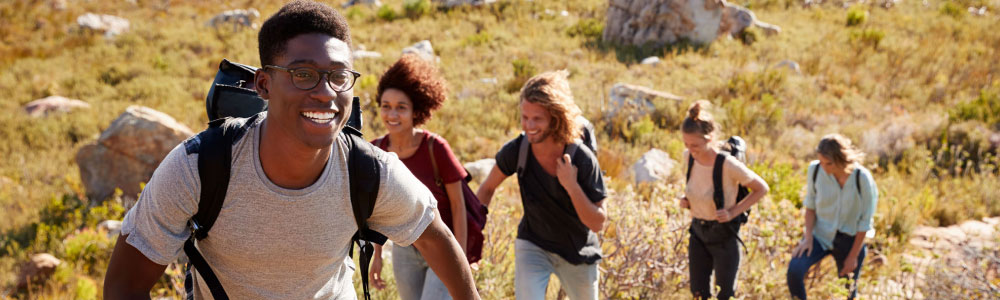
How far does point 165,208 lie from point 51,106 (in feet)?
43.3

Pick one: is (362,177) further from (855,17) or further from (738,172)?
(855,17)

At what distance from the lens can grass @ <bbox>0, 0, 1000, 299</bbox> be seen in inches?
215

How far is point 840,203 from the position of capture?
455cm

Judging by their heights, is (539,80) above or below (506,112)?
above

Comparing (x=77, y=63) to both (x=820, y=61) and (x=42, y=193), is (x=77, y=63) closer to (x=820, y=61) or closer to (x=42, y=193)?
(x=42, y=193)

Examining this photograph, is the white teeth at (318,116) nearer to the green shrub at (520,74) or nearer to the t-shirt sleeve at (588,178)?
the t-shirt sleeve at (588,178)

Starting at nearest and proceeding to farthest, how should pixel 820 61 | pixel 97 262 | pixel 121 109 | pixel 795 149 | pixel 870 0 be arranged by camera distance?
1. pixel 97 262
2. pixel 795 149
3. pixel 121 109
4. pixel 820 61
5. pixel 870 0

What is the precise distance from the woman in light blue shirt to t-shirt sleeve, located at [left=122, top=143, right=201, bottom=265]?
4.12 meters

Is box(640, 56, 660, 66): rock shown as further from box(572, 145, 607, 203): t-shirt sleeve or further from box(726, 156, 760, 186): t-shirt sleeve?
box(572, 145, 607, 203): t-shirt sleeve

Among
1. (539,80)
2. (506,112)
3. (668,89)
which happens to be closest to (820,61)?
(668,89)

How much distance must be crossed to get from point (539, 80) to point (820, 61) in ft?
43.7

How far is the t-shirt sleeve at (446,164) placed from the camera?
11.1 feet

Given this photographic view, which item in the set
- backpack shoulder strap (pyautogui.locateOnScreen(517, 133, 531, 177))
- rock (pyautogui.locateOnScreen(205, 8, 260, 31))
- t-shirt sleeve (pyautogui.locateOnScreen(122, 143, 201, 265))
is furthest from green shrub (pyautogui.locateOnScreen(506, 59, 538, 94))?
t-shirt sleeve (pyautogui.locateOnScreen(122, 143, 201, 265))

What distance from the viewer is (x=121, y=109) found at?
12227 millimetres
